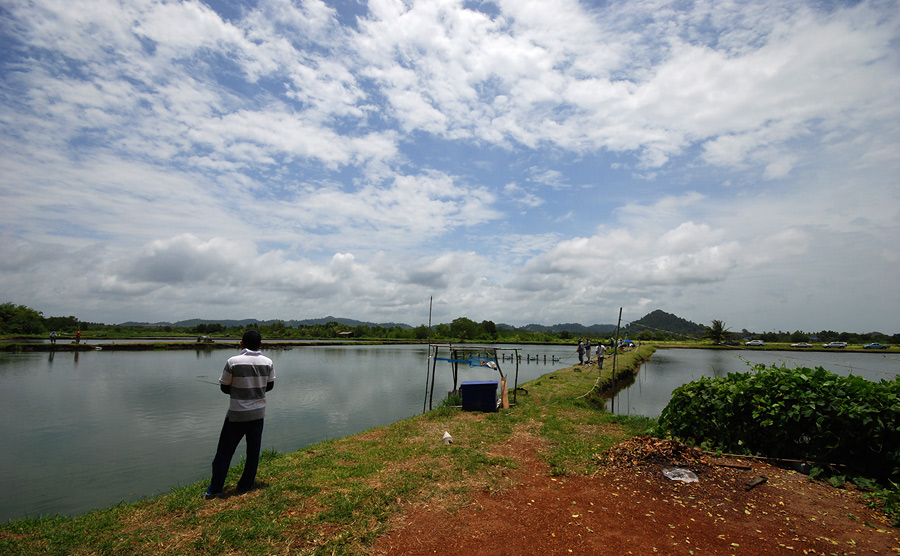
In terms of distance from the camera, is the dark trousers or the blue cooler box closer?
the dark trousers

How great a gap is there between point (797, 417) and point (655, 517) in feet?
10.7

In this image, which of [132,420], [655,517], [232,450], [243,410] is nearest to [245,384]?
[243,410]

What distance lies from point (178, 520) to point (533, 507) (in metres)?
4.30

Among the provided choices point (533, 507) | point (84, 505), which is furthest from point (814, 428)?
point (84, 505)

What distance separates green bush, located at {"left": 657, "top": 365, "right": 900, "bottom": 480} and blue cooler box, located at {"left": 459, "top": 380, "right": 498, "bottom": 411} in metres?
5.31

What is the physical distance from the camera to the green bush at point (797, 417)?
18.7 ft

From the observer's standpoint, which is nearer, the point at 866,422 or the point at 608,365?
the point at 866,422

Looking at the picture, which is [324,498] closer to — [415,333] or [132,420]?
[132,420]

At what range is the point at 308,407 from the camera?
1889cm

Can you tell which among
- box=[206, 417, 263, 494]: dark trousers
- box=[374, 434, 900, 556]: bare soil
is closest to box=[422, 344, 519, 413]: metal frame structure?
box=[374, 434, 900, 556]: bare soil

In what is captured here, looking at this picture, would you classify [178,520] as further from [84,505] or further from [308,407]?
[308,407]

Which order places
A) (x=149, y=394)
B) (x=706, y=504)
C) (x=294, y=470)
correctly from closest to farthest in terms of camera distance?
(x=706, y=504) → (x=294, y=470) → (x=149, y=394)

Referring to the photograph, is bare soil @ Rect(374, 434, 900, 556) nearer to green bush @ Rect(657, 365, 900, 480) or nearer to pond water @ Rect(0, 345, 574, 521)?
green bush @ Rect(657, 365, 900, 480)

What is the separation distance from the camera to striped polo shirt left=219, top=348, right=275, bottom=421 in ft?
17.9
